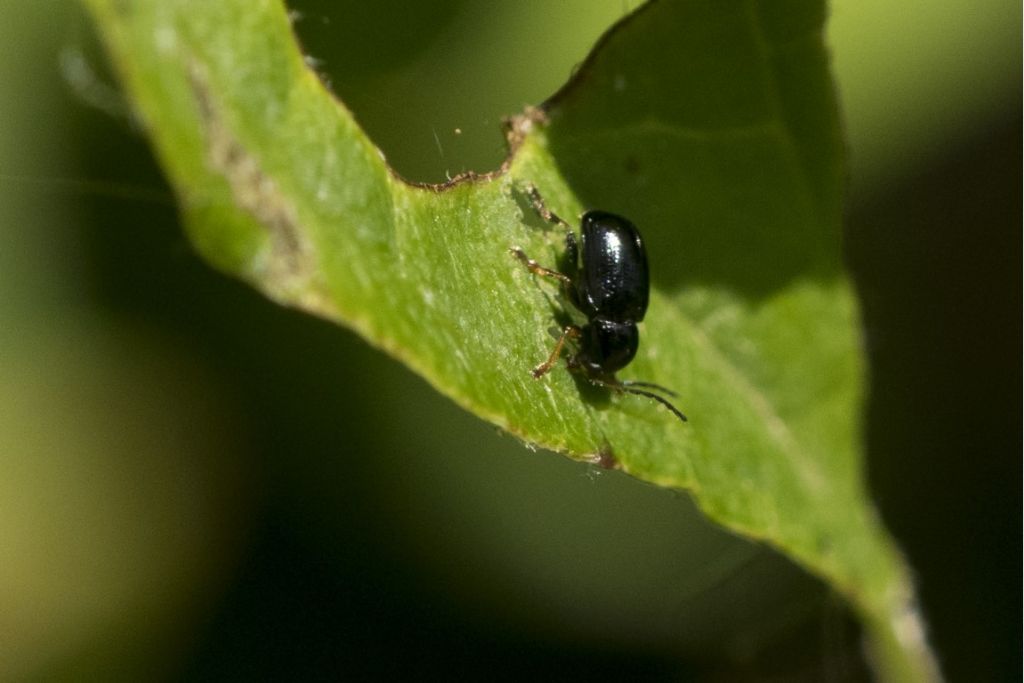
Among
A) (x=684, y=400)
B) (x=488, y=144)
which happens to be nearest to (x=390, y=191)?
(x=488, y=144)

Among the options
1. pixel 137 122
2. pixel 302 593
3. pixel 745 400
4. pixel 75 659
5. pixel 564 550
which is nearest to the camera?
pixel 137 122

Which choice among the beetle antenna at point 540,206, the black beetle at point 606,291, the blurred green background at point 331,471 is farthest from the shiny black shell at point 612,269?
the blurred green background at point 331,471

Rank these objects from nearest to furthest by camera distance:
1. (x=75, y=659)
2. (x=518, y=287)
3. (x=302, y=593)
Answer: (x=518, y=287)
(x=75, y=659)
(x=302, y=593)

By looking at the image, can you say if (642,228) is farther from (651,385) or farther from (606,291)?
(651,385)

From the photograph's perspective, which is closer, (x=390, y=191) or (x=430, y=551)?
(x=390, y=191)

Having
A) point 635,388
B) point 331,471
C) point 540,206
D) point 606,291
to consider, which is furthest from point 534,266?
point 331,471

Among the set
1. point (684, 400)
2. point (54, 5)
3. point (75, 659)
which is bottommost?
point (75, 659)

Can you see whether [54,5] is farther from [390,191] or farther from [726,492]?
[726,492]
